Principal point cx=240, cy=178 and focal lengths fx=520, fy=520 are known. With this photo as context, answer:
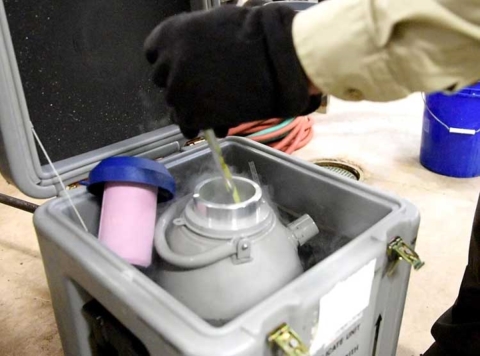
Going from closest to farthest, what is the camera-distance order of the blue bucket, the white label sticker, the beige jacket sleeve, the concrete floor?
the beige jacket sleeve
the white label sticker
the concrete floor
the blue bucket

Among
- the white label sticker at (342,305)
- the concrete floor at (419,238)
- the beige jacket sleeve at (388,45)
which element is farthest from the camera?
the concrete floor at (419,238)

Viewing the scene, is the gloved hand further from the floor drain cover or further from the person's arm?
the floor drain cover

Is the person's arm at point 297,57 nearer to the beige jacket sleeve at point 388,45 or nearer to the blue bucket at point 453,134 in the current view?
the beige jacket sleeve at point 388,45

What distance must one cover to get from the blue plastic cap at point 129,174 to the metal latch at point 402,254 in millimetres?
268

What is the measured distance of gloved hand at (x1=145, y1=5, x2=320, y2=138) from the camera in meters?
0.44

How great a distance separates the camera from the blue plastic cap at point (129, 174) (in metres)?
0.60

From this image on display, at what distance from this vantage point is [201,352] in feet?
1.34

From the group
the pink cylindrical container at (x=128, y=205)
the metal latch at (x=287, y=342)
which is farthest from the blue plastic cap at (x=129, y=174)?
the metal latch at (x=287, y=342)

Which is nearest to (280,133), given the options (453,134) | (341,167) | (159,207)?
(341,167)

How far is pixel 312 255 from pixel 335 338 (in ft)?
Result: 0.52

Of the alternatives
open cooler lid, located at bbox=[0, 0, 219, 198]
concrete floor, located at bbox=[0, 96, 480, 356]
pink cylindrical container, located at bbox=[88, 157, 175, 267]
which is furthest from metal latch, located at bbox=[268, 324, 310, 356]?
concrete floor, located at bbox=[0, 96, 480, 356]

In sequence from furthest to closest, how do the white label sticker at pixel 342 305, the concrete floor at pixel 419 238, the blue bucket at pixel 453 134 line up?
the blue bucket at pixel 453 134, the concrete floor at pixel 419 238, the white label sticker at pixel 342 305

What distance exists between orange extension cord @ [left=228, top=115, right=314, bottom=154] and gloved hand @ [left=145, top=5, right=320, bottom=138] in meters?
0.79

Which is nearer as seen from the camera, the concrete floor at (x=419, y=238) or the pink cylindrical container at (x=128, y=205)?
the pink cylindrical container at (x=128, y=205)
